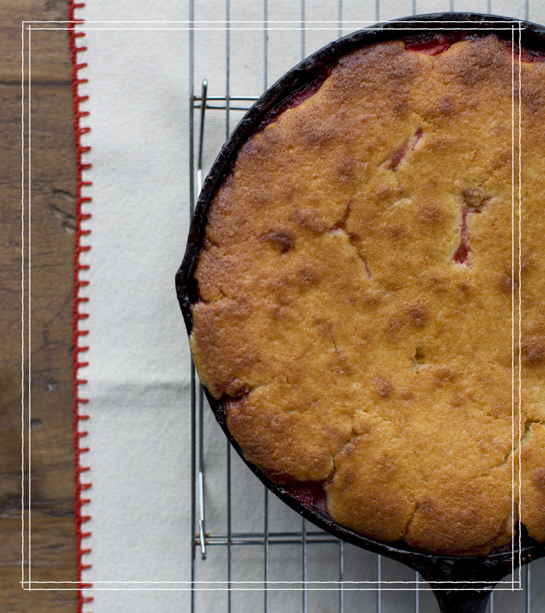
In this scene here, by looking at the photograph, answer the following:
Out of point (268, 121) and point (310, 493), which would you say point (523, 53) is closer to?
point (268, 121)

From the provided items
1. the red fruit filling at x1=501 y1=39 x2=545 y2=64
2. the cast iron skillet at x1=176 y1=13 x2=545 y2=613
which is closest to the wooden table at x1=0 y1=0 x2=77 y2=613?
the cast iron skillet at x1=176 y1=13 x2=545 y2=613

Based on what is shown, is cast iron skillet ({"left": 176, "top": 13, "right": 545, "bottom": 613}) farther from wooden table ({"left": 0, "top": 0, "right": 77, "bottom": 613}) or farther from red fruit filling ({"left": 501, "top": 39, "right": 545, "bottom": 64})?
wooden table ({"left": 0, "top": 0, "right": 77, "bottom": 613})

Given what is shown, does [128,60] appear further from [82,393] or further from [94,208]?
Result: [82,393]

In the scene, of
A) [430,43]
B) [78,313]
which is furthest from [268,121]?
[78,313]

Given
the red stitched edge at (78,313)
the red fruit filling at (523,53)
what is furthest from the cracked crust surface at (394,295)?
the red stitched edge at (78,313)

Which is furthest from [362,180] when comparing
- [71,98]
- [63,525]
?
Result: [63,525]
